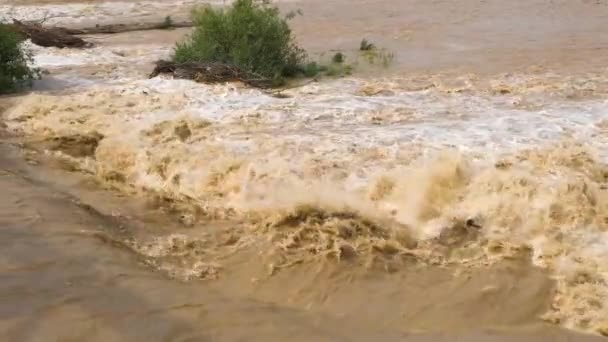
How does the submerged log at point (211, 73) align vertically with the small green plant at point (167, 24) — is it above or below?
below

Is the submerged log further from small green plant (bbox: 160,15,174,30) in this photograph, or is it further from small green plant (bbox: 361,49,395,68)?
small green plant (bbox: 160,15,174,30)

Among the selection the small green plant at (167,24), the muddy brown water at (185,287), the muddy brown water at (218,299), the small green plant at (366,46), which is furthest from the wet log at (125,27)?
the muddy brown water at (218,299)

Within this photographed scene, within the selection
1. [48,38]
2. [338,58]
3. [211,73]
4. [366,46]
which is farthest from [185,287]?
[48,38]

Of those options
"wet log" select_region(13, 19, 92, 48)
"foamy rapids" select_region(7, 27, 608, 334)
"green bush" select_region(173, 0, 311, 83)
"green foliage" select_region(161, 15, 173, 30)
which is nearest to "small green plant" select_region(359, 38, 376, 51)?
"green bush" select_region(173, 0, 311, 83)

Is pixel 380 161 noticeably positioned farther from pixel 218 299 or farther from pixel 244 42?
pixel 244 42

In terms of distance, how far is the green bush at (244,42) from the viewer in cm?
1057

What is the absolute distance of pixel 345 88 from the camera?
9.64 meters

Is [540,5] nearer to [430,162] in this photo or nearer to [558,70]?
[558,70]

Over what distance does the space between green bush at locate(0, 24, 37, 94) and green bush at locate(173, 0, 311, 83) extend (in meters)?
1.95

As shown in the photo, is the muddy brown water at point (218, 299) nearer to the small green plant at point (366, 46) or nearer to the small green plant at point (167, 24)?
the small green plant at point (366, 46)

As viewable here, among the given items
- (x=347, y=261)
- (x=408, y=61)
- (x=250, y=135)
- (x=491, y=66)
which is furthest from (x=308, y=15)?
(x=347, y=261)

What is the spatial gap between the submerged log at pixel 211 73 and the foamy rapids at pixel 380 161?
376mm

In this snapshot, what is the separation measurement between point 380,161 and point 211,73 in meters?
3.66

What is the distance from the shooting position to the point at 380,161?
670 cm
